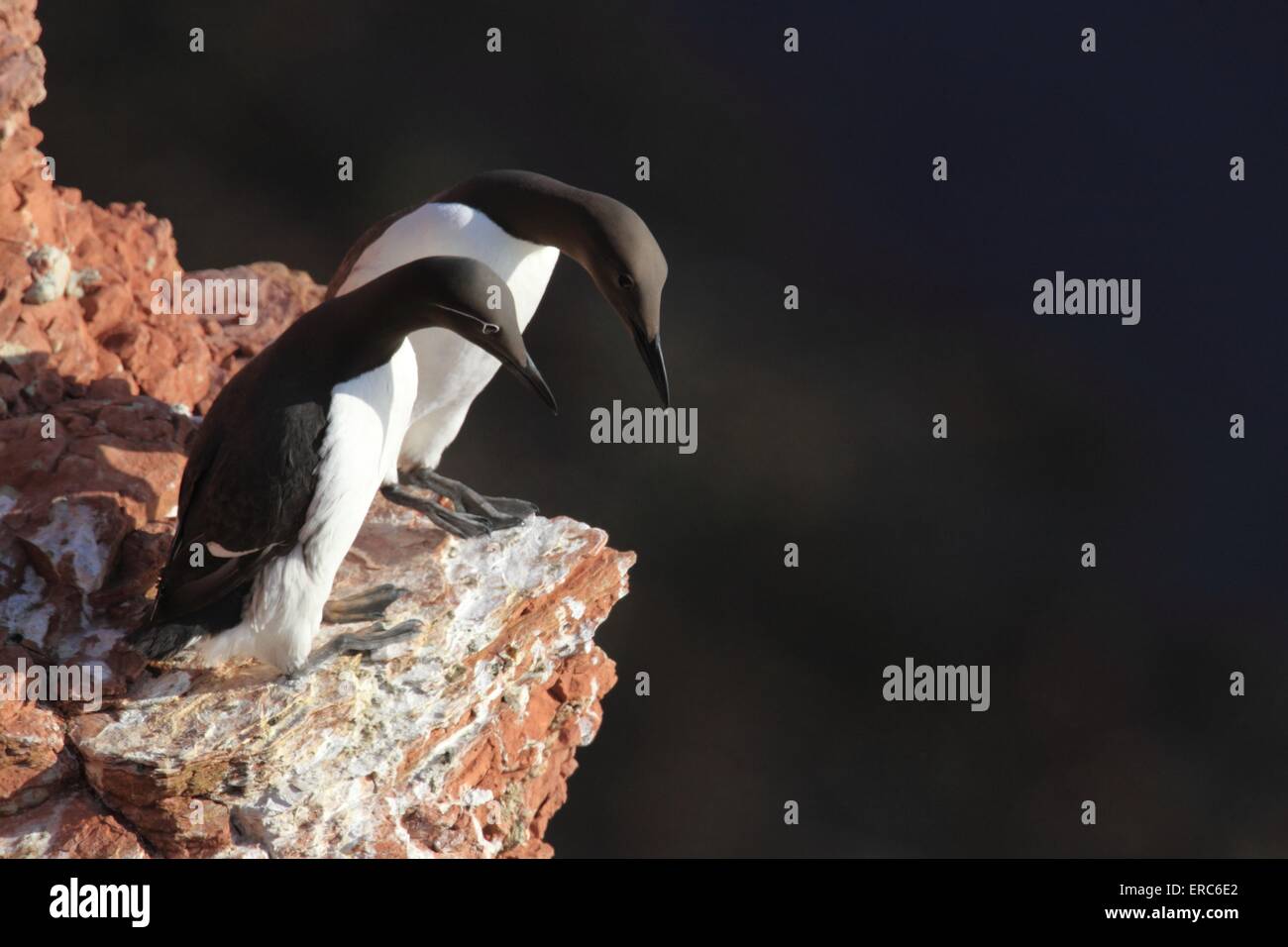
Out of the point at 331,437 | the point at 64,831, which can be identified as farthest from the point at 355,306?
the point at 64,831

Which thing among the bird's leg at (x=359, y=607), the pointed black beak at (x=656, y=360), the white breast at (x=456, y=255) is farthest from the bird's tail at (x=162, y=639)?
the pointed black beak at (x=656, y=360)

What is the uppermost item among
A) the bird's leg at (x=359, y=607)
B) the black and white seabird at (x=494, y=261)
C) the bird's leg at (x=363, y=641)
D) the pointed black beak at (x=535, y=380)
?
the black and white seabird at (x=494, y=261)

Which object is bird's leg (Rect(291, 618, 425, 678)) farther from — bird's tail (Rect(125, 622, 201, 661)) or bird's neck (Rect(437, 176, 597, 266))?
bird's neck (Rect(437, 176, 597, 266))

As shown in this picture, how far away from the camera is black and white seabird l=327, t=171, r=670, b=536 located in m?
5.50

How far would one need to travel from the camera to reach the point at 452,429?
6.46 meters

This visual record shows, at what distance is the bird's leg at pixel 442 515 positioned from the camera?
616 cm

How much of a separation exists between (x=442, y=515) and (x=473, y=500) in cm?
19

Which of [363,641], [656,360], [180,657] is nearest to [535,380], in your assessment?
[656,360]

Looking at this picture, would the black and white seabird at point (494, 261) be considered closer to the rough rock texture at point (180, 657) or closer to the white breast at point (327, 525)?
the rough rock texture at point (180, 657)

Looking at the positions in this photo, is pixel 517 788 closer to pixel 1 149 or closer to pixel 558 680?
pixel 558 680

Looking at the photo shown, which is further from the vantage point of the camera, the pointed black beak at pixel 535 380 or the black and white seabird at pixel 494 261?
the black and white seabird at pixel 494 261

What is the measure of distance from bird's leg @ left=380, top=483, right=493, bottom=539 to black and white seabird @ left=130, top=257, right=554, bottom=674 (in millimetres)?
905

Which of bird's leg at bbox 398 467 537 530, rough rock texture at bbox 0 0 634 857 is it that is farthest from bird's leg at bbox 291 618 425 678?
bird's leg at bbox 398 467 537 530

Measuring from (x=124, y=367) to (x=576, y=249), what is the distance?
2.30 meters
